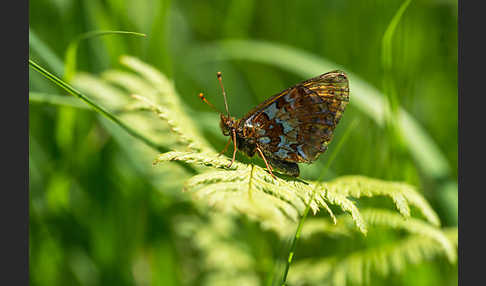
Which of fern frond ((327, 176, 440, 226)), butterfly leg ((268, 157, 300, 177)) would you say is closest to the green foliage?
fern frond ((327, 176, 440, 226))

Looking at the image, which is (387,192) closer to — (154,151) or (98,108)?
(98,108)

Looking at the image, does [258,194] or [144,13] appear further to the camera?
[144,13]

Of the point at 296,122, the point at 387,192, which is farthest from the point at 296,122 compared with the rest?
the point at 387,192

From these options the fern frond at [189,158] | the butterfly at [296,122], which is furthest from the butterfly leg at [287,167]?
the fern frond at [189,158]

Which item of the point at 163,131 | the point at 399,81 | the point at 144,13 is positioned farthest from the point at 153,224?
the point at 144,13

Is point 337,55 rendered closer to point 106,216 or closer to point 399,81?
point 399,81

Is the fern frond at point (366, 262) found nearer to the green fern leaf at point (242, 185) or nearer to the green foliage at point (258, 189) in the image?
the green foliage at point (258, 189)

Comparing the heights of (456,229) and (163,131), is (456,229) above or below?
below
